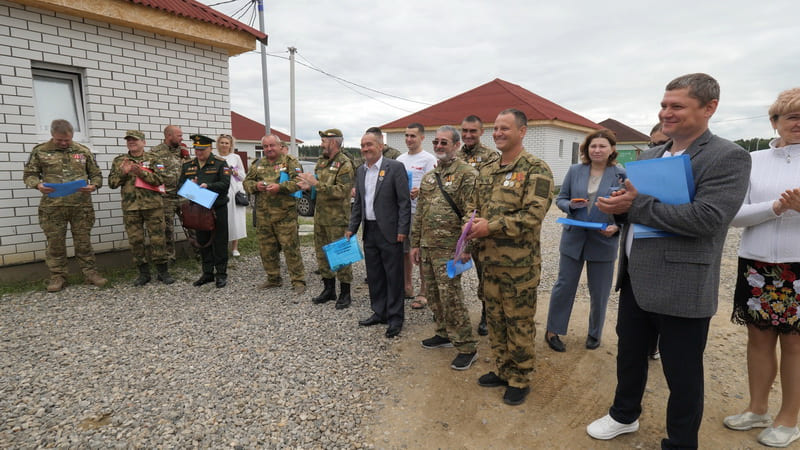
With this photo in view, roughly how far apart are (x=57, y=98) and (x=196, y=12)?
2.52m

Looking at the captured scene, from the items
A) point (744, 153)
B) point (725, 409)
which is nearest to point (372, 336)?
point (725, 409)

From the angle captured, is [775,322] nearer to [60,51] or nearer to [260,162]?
[260,162]

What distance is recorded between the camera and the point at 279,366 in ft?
11.6

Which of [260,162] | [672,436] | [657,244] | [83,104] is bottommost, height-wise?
[672,436]

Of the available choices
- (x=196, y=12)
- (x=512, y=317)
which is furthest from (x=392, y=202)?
(x=196, y=12)

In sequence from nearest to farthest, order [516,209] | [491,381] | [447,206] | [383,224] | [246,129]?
[516,209], [491,381], [447,206], [383,224], [246,129]

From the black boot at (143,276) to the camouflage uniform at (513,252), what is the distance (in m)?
5.05

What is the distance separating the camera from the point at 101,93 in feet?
20.4

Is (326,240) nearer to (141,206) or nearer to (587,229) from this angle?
(141,206)

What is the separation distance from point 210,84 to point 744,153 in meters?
7.83

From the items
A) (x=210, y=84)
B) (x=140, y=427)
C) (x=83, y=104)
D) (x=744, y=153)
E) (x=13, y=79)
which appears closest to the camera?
(x=744, y=153)

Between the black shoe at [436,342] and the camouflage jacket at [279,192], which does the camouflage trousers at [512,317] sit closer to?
the black shoe at [436,342]

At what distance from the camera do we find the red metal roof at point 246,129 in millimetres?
28406

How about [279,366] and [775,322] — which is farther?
[279,366]
